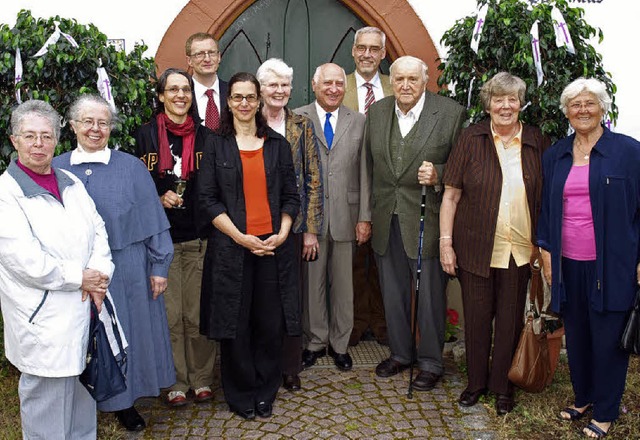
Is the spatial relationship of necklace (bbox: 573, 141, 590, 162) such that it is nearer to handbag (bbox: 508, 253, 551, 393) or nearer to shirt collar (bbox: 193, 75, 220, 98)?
handbag (bbox: 508, 253, 551, 393)

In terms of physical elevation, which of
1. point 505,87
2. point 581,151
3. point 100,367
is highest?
point 505,87

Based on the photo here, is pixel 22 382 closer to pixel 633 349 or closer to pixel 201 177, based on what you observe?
pixel 201 177

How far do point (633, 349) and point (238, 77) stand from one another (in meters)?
2.54

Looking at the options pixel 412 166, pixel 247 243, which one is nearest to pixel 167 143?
pixel 247 243

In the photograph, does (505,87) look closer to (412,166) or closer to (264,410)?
(412,166)

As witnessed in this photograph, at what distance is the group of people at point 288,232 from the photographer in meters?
3.14

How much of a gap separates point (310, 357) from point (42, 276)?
237 centimetres

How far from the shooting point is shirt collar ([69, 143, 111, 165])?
3523mm

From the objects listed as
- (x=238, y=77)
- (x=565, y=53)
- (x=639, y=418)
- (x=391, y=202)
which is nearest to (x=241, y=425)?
(x=391, y=202)

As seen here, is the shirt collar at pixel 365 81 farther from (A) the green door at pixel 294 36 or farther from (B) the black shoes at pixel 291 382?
(B) the black shoes at pixel 291 382

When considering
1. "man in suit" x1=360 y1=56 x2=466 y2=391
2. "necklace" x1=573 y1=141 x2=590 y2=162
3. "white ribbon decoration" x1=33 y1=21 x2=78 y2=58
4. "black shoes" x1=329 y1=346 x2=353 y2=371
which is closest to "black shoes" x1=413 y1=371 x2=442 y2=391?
"man in suit" x1=360 y1=56 x2=466 y2=391

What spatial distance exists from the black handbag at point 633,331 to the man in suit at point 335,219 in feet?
5.77

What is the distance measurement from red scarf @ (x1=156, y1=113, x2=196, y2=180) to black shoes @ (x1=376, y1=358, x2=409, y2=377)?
74.4 inches

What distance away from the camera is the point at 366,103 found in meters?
5.12
